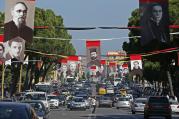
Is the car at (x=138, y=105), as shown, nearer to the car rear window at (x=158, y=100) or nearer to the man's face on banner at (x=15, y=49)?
the car rear window at (x=158, y=100)

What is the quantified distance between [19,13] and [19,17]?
1.06ft

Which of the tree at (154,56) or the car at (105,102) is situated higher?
the tree at (154,56)

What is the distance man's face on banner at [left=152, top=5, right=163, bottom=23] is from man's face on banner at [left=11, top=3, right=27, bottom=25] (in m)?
5.58

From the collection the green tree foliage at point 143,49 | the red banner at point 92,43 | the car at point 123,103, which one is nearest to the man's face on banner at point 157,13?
the red banner at point 92,43

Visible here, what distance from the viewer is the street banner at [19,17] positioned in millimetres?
26969

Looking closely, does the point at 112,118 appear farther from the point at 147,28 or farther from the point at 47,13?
the point at 47,13

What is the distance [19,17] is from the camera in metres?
27.1

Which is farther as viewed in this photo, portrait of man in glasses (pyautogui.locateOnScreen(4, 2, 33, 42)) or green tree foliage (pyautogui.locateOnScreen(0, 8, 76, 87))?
green tree foliage (pyautogui.locateOnScreen(0, 8, 76, 87))

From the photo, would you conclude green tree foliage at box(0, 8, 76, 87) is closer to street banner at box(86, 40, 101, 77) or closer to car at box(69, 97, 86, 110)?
car at box(69, 97, 86, 110)

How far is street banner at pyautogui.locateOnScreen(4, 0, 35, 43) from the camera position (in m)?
27.0

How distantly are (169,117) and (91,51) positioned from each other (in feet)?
30.6

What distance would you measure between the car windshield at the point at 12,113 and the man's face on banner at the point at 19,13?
1159 cm

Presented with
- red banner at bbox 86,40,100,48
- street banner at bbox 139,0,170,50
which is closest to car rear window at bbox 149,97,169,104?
red banner at bbox 86,40,100,48

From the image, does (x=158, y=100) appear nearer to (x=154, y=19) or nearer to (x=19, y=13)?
(x=154, y=19)
